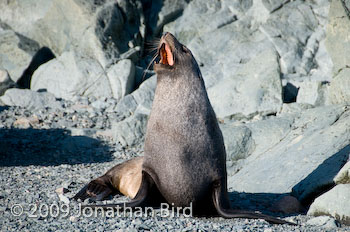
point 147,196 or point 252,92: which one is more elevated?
point 147,196

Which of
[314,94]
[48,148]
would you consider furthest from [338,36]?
[48,148]

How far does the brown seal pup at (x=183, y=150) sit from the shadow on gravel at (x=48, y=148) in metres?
4.63

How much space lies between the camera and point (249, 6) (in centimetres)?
1586

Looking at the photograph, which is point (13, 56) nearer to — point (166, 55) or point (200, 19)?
point (200, 19)

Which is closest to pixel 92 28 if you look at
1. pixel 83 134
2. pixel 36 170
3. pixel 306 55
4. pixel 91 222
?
pixel 83 134

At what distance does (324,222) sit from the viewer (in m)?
5.20

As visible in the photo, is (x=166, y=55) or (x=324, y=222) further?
(x=166, y=55)

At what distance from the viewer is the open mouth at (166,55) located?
5.70 metres

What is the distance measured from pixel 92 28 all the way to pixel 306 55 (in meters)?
5.97

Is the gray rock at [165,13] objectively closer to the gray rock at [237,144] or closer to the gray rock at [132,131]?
the gray rock at [132,131]

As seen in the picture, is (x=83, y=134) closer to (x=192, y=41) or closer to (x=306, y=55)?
(x=192, y=41)

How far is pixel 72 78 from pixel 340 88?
302 inches


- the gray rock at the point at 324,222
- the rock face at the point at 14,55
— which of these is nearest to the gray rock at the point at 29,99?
the rock face at the point at 14,55

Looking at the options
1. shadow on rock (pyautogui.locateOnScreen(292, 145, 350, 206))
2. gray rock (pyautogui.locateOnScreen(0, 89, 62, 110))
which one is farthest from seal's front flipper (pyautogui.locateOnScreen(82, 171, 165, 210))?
gray rock (pyautogui.locateOnScreen(0, 89, 62, 110))
